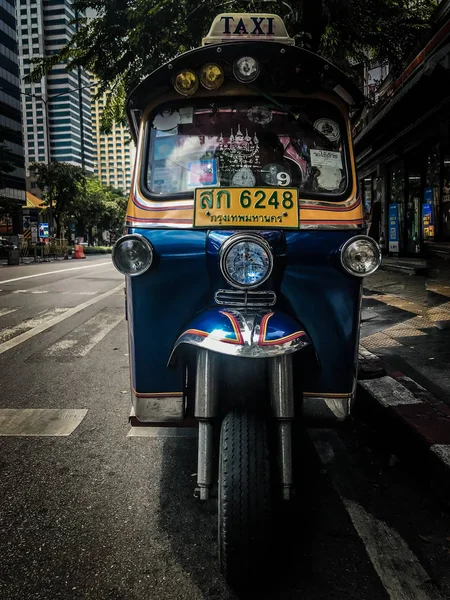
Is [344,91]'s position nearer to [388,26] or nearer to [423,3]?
[388,26]

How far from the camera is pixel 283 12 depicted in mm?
6695

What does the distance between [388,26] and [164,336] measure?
597cm

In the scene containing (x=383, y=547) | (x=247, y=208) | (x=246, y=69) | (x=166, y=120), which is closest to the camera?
(x=383, y=547)

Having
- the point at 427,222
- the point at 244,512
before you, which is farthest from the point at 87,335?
the point at 427,222

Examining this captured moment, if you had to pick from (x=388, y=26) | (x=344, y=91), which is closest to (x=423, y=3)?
(x=388, y=26)

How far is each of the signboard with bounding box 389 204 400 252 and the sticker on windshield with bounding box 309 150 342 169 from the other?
45.1 feet

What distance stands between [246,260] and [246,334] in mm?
451

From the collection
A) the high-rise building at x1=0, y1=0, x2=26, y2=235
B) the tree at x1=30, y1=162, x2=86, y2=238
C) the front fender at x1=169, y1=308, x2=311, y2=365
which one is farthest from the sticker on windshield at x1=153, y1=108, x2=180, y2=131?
the high-rise building at x1=0, y1=0, x2=26, y2=235

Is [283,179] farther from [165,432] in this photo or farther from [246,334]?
[165,432]

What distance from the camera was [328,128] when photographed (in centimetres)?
310

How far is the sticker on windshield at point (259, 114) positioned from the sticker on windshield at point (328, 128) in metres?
0.30

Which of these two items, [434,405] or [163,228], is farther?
[434,405]

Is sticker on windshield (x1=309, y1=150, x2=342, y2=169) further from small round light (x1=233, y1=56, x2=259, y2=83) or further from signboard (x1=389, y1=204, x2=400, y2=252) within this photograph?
signboard (x1=389, y1=204, x2=400, y2=252)

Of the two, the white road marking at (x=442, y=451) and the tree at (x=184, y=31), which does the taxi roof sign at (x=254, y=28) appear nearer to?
the white road marking at (x=442, y=451)
